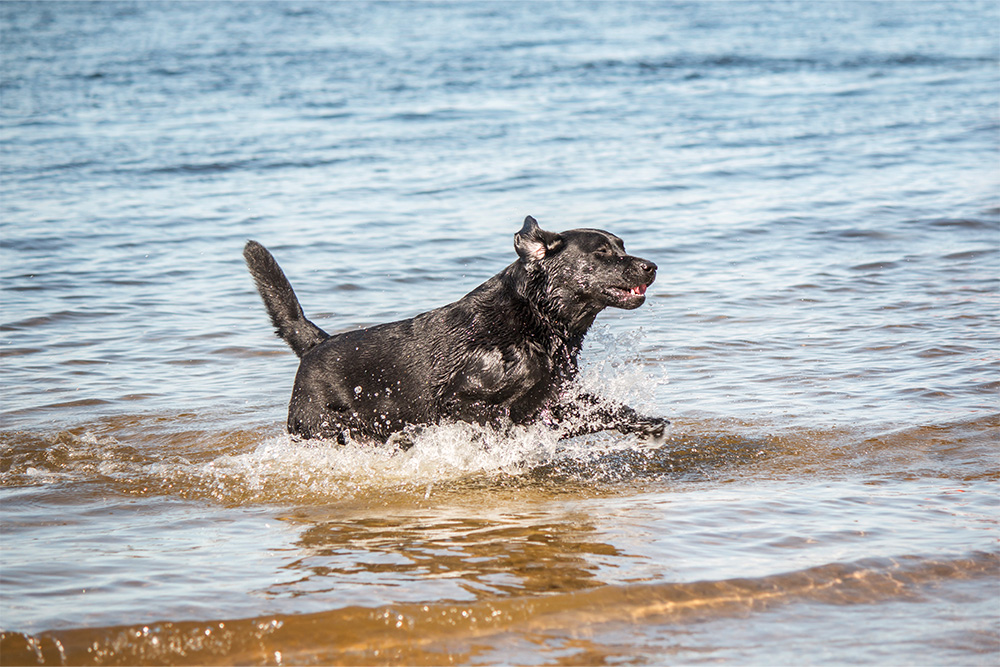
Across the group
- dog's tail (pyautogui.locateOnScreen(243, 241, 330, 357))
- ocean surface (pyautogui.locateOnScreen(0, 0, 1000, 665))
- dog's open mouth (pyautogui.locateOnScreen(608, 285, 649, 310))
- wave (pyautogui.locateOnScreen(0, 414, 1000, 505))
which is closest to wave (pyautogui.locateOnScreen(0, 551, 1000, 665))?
ocean surface (pyautogui.locateOnScreen(0, 0, 1000, 665))

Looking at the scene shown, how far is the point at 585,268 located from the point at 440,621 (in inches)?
88.8

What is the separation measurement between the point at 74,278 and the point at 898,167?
9540mm

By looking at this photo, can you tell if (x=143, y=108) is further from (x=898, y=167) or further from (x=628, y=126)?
(x=898, y=167)

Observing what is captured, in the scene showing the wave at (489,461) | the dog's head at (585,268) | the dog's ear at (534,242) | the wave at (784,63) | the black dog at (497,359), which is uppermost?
the wave at (784,63)

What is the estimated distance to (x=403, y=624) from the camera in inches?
142

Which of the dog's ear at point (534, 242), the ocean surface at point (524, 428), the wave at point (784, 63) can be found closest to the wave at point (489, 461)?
the ocean surface at point (524, 428)

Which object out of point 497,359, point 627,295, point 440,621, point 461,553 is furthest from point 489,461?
point 440,621

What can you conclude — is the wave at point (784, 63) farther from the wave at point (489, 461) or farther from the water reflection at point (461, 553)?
the water reflection at point (461, 553)

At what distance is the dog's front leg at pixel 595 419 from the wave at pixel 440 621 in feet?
5.14

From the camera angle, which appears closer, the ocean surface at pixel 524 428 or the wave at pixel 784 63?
the ocean surface at pixel 524 428

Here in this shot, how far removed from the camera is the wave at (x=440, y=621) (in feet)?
11.4

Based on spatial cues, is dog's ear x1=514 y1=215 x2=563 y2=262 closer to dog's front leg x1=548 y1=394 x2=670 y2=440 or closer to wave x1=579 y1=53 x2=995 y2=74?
dog's front leg x1=548 y1=394 x2=670 y2=440

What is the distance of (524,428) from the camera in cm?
545

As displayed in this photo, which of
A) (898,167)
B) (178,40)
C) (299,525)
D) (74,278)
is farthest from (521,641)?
(178,40)
